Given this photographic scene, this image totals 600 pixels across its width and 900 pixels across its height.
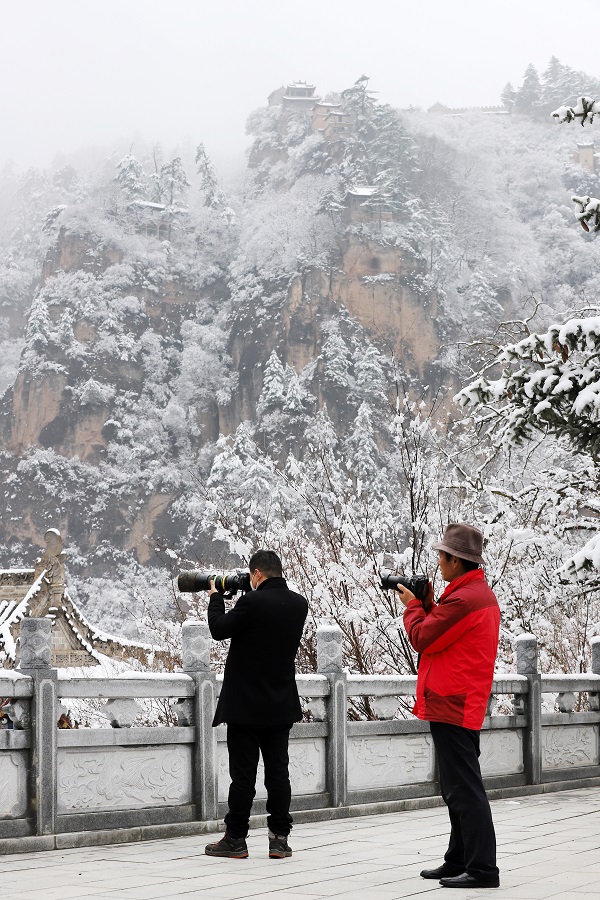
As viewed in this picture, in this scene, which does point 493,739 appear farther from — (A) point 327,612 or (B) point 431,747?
(A) point 327,612

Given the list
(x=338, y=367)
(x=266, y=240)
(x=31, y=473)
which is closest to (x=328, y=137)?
(x=266, y=240)

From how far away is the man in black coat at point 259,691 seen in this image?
6.47 m

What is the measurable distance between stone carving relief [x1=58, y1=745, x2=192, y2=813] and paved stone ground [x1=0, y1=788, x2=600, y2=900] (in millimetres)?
303

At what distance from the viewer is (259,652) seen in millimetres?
6531

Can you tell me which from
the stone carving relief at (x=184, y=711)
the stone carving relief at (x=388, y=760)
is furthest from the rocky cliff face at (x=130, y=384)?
the stone carving relief at (x=184, y=711)

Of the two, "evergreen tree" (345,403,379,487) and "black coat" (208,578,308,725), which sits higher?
"evergreen tree" (345,403,379,487)

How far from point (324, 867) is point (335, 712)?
8.94 feet

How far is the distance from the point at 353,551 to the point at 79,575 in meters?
75.1

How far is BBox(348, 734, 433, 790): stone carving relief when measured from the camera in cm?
929

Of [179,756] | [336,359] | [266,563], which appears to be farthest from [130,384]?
[266,563]

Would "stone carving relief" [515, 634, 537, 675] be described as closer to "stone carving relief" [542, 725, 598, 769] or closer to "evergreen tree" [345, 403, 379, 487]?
"stone carving relief" [542, 725, 598, 769]

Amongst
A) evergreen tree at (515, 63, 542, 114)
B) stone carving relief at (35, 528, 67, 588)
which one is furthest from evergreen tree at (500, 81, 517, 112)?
stone carving relief at (35, 528, 67, 588)

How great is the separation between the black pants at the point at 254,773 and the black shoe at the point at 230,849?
34mm

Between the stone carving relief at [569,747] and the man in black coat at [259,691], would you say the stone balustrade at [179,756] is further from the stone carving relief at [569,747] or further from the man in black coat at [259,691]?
the man in black coat at [259,691]
